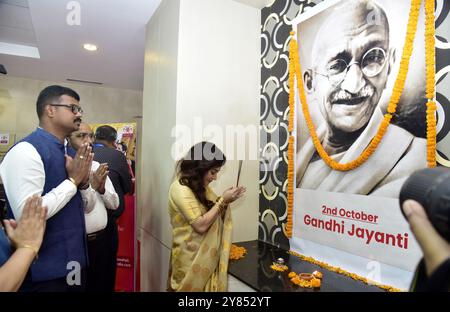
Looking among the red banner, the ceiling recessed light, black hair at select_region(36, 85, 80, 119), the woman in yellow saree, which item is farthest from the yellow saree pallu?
the ceiling recessed light

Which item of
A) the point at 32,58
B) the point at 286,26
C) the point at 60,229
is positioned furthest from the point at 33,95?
the point at 286,26

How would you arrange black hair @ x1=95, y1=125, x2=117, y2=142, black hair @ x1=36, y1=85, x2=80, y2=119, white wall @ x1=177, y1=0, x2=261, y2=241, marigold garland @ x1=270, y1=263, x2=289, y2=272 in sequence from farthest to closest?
black hair @ x1=95, y1=125, x2=117, y2=142 < white wall @ x1=177, y1=0, x2=261, y2=241 < marigold garland @ x1=270, y1=263, x2=289, y2=272 < black hair @ x1=36, y1=85, x2=80, y2=119

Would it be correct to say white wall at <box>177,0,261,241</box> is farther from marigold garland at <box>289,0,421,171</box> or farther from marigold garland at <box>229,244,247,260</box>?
marigold garland at <box>289,0,421,171</box>

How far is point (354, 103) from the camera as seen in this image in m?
1.24

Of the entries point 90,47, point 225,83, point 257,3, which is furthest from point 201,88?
point 90,47

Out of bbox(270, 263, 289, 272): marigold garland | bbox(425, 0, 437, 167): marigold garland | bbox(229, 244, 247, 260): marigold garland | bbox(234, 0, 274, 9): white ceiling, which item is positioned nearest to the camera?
bbox(425, 0, 437, 167): marigold garland

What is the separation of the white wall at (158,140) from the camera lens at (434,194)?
1350mm

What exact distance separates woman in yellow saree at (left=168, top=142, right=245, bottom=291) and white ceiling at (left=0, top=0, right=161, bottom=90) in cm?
138

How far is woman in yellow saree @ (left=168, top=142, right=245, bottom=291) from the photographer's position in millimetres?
1266

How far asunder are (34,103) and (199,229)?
10.4 ft

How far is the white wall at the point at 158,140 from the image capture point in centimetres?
167

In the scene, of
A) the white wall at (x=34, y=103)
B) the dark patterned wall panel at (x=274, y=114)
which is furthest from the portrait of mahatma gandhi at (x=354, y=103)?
the white wall at (x=34, y=103)

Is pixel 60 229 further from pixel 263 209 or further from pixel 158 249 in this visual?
pixel 263 209

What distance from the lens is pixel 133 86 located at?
3.88 metres
